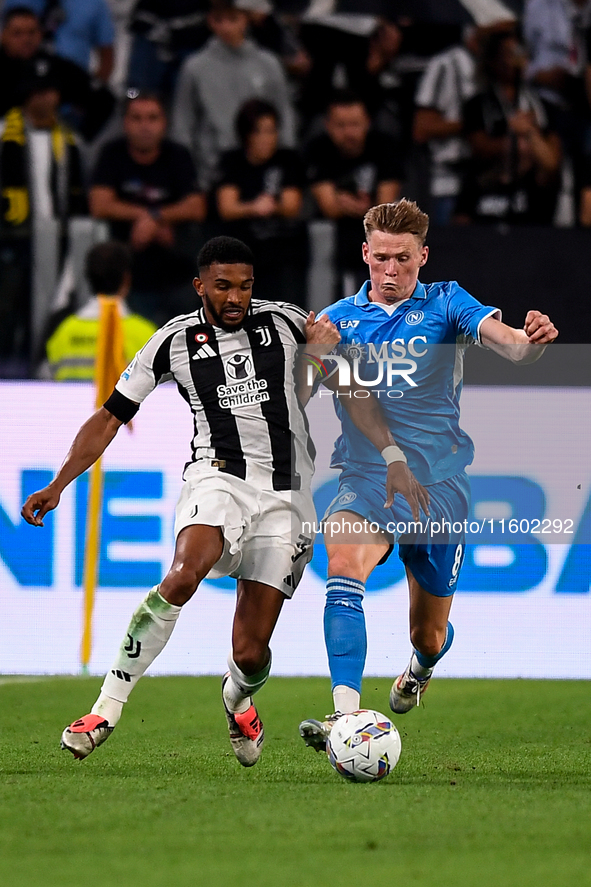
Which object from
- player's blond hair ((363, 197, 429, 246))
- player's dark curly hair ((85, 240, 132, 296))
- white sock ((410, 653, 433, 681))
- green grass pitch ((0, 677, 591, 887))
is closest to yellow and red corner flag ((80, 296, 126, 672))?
player's dark curly hair ((85, 240, 132, 296))

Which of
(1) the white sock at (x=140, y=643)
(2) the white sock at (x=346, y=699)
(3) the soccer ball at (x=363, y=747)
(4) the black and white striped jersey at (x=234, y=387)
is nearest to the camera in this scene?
(3) the soccer ball at (x=363, y=747)

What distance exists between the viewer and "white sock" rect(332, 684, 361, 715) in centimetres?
490

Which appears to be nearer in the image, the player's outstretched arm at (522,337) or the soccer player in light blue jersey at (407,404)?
the player's outstretched arm at (522,337)

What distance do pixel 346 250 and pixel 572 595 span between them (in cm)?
260

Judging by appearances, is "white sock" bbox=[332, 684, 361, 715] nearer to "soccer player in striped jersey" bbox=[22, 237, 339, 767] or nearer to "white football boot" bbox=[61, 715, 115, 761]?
"soccer player in striped jersey" bbox=[22, 237, 339, 767]

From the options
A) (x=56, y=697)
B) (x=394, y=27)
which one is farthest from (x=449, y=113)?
(x=56, y=697)

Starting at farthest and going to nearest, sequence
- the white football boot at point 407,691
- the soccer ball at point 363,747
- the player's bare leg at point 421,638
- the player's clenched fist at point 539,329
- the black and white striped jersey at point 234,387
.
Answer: the white football boot at point 407,691 < the player's bare leg at point 421,638 < the black and white striped jersey at point 234,387 < the player's clenched fist at point 539,329 < the soccer ball at point 363,747

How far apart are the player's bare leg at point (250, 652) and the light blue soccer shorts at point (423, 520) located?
41 cm

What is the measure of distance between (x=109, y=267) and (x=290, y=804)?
4.90 meters

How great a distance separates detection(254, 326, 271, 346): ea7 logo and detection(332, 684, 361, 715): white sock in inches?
55.8

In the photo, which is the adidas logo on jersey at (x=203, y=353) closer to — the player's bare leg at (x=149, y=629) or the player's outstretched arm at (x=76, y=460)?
the player's outstretched arm at (x=76, y=460)

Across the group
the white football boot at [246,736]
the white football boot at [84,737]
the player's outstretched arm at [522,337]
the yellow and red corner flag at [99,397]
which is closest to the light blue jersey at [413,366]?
the player's outstretched arm at [522,337]

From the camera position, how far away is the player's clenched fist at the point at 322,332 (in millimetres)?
5457

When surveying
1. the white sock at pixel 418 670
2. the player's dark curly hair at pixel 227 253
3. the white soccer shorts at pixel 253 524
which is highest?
→ the player's dark curly hair at pixel 227 253
